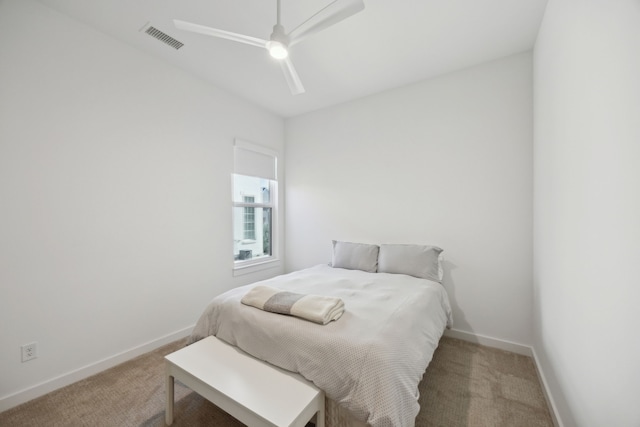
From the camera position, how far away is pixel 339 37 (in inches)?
84.6

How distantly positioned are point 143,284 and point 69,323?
532 mm

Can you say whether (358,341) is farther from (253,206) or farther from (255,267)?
(253,206)

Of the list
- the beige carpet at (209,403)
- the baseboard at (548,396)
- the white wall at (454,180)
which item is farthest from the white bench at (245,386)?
the white wall at (454,180)

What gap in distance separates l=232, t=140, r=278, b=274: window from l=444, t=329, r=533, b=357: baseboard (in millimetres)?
2441

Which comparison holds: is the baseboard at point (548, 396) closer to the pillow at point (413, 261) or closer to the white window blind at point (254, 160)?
the pillow at point (413, 261)

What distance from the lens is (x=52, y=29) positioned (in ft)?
6.11

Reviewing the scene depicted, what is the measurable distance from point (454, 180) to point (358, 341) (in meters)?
2.06

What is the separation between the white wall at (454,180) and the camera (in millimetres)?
2379

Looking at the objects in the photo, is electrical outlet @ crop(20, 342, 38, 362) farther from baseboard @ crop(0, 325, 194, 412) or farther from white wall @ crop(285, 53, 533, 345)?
white wall @ crop(285, 53, 533, 345)

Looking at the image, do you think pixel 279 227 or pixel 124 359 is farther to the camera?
pixel 279 227

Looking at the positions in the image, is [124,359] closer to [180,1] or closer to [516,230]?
[180,1]

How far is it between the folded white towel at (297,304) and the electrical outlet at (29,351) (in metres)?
1.47

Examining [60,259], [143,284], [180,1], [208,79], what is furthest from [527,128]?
[60,259]

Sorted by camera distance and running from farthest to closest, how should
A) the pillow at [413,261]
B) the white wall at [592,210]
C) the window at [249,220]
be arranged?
the window at [249,220]
the pillow at [413,261]
the white wall at [592,210]
